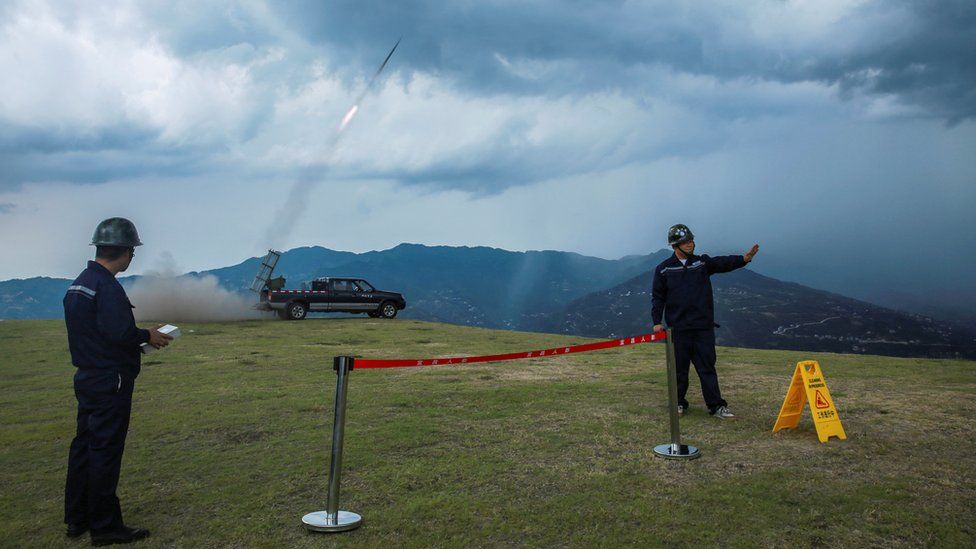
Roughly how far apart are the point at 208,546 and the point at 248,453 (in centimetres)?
217

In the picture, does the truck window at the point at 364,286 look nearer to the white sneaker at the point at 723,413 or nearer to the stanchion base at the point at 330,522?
the white sneaker at the point at 723,413

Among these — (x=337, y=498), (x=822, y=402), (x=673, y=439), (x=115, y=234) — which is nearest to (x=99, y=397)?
(x=115, y=234)

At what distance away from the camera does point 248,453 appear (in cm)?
593

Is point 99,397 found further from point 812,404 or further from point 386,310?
point 386,310

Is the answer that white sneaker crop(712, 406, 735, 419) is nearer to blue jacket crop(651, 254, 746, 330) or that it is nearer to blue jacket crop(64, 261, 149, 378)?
blue jacket crop(651, 254, 746, 330)

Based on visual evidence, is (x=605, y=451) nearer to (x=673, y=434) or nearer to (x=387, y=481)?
(x=673, y=434)

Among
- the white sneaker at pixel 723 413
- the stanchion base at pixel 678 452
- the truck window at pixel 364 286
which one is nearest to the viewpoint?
the stanchion base at pixel 678 452

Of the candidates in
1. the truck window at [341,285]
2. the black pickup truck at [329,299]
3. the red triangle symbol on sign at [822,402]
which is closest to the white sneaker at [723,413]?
the red triangle symbol on sign at [822,402]

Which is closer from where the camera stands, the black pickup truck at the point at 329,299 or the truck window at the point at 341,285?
the black pickup truck at the point at 329,299

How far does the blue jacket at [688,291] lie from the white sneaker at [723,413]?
1.00 m

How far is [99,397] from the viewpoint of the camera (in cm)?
402

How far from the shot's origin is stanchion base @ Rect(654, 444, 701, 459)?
540cm

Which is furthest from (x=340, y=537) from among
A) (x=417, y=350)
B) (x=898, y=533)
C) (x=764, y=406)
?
(x=417, y=350)

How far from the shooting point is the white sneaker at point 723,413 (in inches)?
277
